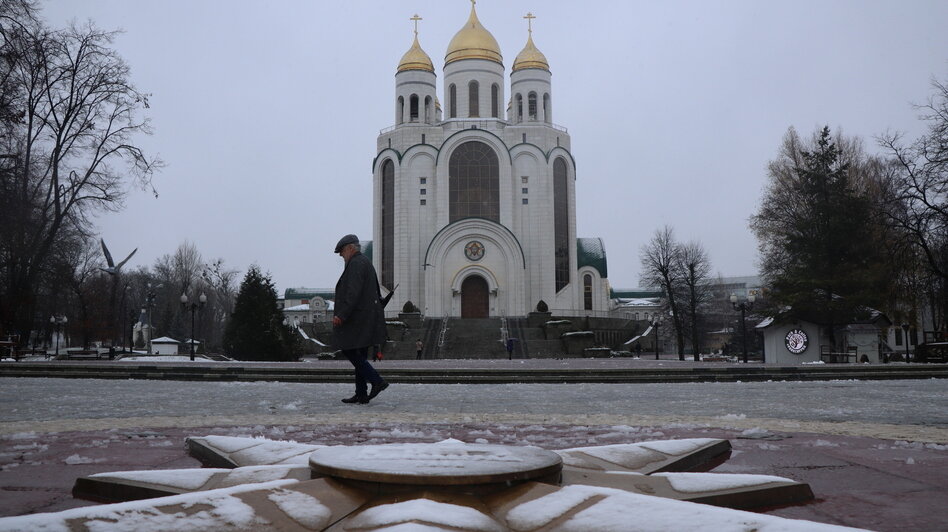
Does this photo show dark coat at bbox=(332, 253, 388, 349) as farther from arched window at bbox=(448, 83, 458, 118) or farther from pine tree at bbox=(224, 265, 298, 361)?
arched window at bbox=(448, 83, 458, 118)

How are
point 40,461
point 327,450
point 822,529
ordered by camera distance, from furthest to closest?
1. point 40,461
2. point 327,450
3. point 822,529

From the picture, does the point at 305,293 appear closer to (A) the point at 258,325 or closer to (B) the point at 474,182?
(B) the point at 474,182

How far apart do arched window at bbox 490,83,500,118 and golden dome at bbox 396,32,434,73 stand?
490cm

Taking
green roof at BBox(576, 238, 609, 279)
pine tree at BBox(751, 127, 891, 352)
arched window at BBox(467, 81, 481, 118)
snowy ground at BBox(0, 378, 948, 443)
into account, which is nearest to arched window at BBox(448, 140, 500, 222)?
arched window at BBox(467, 81, 481, 118)

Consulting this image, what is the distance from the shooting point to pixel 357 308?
7574 millimetres

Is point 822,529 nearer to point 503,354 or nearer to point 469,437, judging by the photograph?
point 469,437

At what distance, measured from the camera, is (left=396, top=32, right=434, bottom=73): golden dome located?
2203 inches

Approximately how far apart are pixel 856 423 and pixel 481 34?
54.6 m

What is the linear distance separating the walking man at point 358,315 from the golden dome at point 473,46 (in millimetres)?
50241

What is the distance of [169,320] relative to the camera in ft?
191

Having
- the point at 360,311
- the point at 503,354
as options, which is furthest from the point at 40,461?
the point at 503,354

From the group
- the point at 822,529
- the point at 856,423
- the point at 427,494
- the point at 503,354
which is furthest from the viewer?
the point at 503,354

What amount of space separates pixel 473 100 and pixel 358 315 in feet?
165

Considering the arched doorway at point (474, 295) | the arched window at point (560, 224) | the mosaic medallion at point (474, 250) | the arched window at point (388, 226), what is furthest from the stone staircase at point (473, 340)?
the arched window at point (560, 224)
